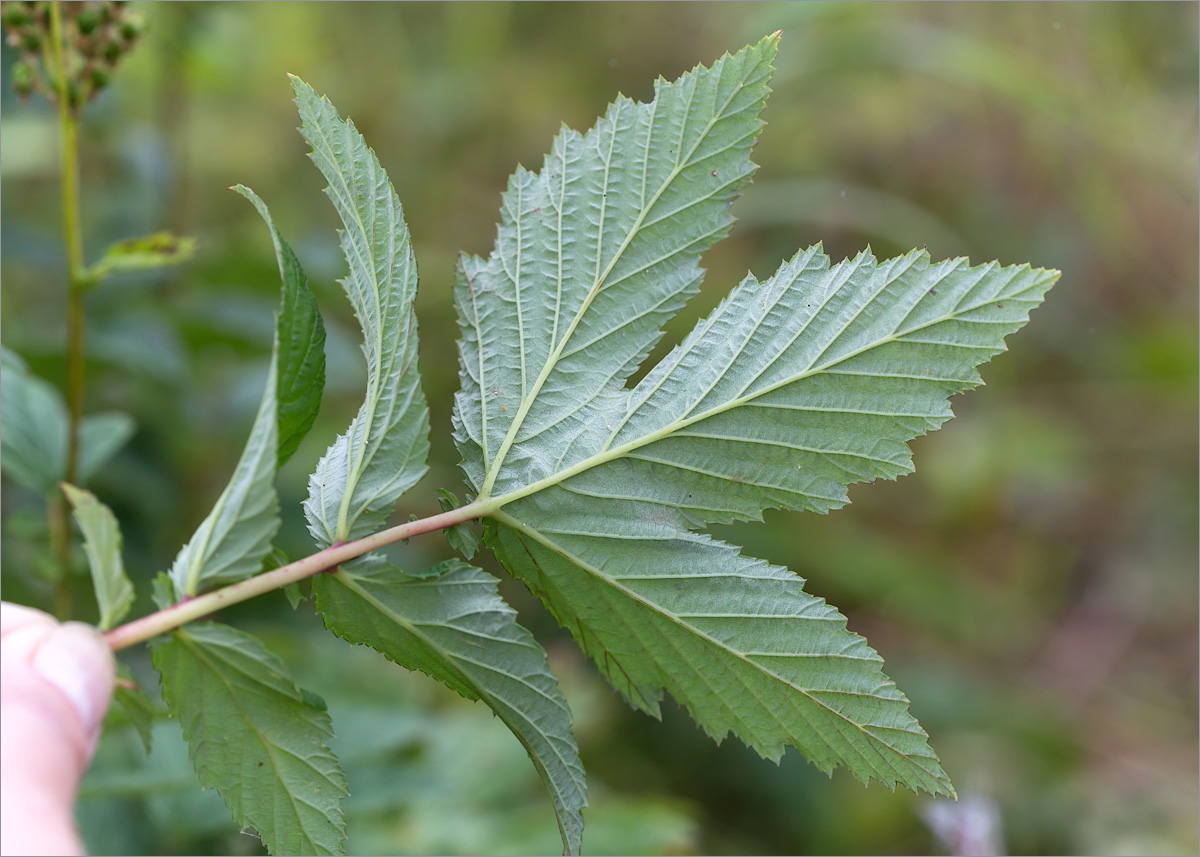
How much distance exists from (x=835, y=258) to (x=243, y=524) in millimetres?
3422

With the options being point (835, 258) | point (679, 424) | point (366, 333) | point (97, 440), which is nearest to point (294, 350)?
point (366, 333)

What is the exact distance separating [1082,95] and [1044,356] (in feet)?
3.41

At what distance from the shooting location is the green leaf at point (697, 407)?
733 millimetres

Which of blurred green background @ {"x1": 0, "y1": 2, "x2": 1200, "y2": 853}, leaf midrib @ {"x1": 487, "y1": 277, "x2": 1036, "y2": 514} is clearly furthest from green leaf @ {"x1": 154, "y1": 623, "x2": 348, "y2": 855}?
blurred green background @ {"x1": 0, "y1": 2, "x2": 1200, "y2": 853}

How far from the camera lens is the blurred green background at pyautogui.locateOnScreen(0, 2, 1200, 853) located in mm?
1988

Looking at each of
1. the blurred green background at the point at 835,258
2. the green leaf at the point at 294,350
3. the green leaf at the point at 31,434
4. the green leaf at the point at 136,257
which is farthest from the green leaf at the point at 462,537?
the blurred green background at the point at 835,258

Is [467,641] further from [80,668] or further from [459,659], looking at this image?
[80,668]

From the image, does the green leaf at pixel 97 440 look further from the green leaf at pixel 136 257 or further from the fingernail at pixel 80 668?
the fingernail at pixel 80 668

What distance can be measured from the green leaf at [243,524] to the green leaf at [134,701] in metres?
0.10

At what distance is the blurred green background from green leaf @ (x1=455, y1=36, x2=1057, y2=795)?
1023 millimetres

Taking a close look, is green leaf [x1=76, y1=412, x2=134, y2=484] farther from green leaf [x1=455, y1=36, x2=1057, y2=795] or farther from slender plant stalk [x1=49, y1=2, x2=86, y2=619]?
green leaf [x1=455, y1=36, x2=1057, y2=795]

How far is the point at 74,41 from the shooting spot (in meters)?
1.15

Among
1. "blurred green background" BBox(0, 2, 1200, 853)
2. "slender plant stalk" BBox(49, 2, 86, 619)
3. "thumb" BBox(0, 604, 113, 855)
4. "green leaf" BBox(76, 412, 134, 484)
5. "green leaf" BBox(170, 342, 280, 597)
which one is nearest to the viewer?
"thumb" BBox(0, 604, 113, 855)

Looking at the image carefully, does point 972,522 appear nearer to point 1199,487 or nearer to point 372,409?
point 1199,487
